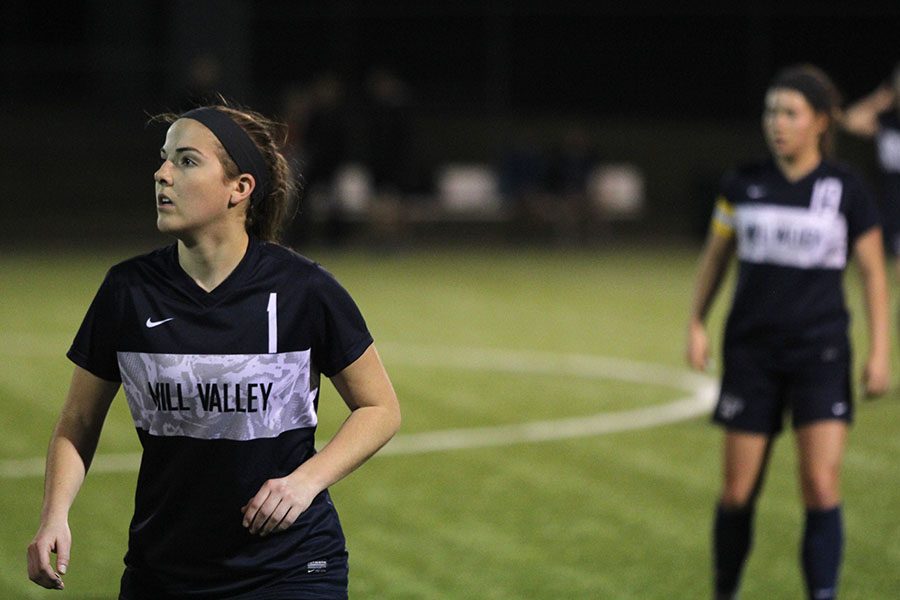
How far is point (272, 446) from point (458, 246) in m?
21.1

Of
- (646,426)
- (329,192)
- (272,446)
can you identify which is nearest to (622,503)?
(646,426)

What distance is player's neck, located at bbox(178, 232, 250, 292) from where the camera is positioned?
400 cm

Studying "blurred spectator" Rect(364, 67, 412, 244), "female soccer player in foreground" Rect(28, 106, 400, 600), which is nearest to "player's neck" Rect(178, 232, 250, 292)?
"female soccer player in foreground" Rect(28, 106, 400, 600)

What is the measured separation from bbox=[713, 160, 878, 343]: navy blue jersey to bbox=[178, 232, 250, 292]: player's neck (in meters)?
2.79

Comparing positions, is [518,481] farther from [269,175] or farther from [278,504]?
[278,504]

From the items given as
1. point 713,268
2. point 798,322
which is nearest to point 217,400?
point 798,322

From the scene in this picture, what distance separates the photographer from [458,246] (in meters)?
25.1

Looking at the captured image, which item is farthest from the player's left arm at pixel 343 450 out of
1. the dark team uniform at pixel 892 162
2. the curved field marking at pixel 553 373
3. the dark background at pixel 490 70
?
the dark background at pixel 490 70

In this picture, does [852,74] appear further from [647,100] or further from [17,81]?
[17,81]

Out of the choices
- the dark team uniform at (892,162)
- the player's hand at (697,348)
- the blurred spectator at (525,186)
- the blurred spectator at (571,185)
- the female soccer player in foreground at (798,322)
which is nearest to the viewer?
the female soccer player in foreground at (798,322)

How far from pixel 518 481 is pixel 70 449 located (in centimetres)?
542

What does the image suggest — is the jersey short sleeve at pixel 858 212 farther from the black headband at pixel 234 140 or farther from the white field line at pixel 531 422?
the white field line at pixel 531 422

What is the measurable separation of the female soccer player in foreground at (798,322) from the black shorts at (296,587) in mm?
2504

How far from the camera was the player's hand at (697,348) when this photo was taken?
6602mm
